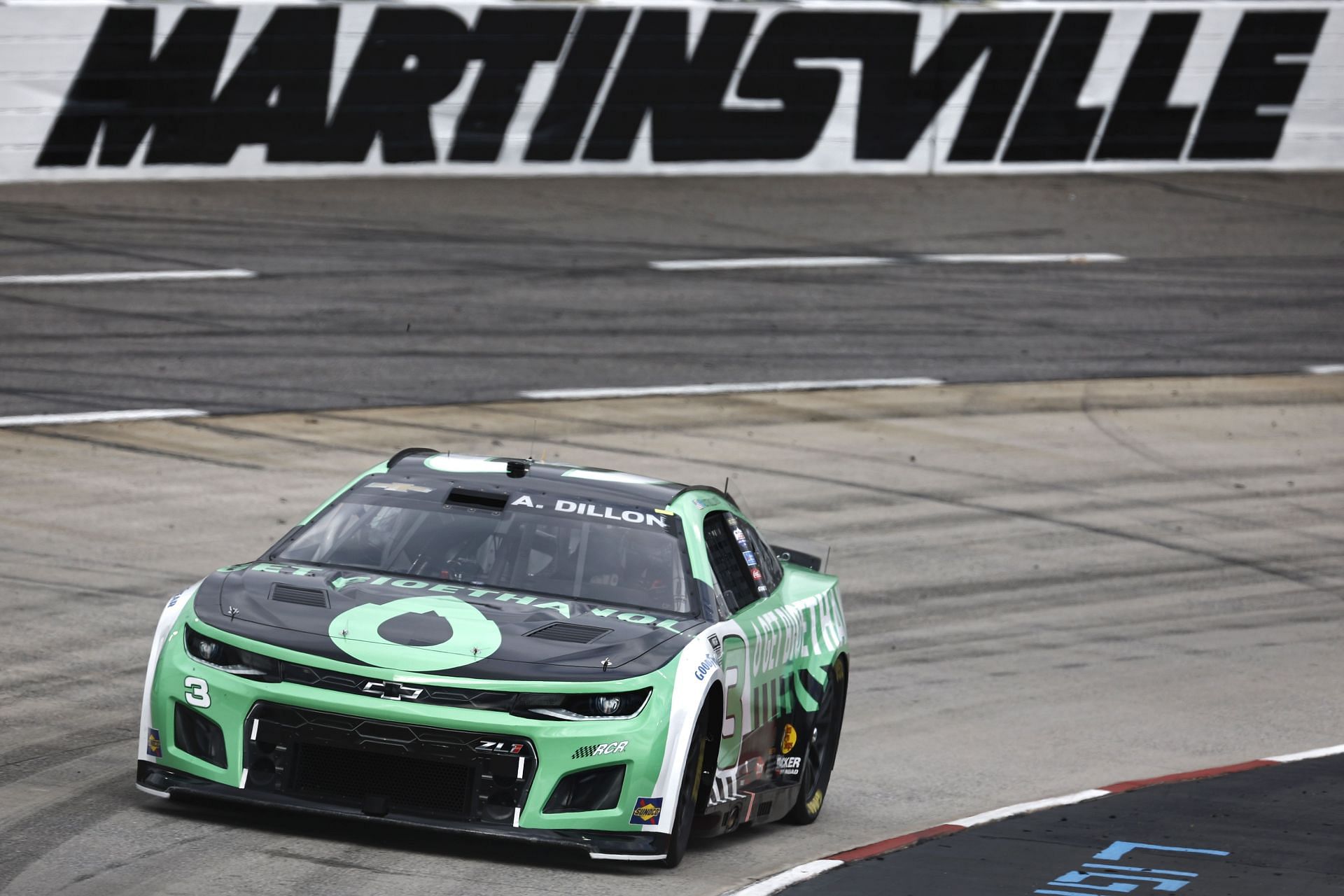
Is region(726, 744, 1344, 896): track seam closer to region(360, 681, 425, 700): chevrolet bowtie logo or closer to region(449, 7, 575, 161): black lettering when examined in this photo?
region(360, 681, 425, 700): chevrolet bowtie logo

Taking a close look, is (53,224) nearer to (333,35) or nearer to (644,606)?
(333,35)

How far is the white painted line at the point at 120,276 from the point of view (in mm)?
20141

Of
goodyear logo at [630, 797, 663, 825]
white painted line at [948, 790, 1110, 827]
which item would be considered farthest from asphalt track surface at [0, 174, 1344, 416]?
goodyear logo at [630, 797, 663, 825]

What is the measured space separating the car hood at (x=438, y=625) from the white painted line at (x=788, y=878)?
781 mm

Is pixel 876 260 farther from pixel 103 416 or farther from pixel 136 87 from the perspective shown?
pixel 103 416

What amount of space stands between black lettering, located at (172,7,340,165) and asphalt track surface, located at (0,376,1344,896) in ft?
28.1

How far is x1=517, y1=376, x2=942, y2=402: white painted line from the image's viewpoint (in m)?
18.0

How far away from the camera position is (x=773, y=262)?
23.3m

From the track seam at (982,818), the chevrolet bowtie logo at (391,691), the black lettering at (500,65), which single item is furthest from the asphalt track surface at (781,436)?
the black lettering at (500,65)

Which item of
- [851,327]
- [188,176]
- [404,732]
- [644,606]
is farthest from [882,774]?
[188,176]

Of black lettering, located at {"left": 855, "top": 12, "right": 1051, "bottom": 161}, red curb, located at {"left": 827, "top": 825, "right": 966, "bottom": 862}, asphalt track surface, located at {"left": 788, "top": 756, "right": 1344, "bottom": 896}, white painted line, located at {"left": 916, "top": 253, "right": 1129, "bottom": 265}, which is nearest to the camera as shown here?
asphalt track surface, located at {"left": 788, "top": 756, "right": 1344, "bottom": 896}

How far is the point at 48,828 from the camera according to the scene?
6.71 metres

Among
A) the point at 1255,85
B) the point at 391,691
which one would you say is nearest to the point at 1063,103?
the point at 1255,85

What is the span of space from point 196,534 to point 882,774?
18.5ft
